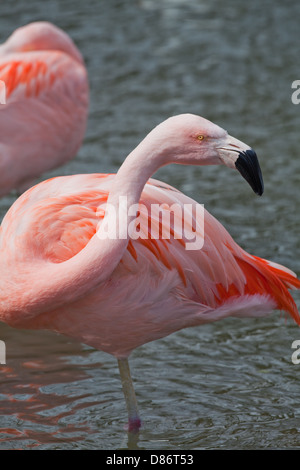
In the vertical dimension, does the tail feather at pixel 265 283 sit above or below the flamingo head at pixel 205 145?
below

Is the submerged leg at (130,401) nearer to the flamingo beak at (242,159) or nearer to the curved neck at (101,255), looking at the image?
the curved neck at (101,255)

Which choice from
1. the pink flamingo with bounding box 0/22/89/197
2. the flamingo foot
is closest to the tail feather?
the flamingo foot

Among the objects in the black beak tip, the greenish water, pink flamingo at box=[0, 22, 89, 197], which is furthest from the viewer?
pink flamingo at box=[0, 22, 89, 197]

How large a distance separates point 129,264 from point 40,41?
3.01 metres

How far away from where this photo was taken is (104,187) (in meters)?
3.64

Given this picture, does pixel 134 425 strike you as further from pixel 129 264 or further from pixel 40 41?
pixel 40 41

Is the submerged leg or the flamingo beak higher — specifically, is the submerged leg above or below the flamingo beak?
below

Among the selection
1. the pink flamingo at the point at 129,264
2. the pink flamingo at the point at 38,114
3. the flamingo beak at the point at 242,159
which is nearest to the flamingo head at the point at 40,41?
the pink flamingo at the point at 38,114

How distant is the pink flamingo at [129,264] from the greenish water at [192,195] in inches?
14.6

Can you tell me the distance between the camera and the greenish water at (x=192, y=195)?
3.95 metres

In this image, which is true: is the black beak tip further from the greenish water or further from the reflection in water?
the reflection in water

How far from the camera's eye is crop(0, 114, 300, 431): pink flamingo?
10.4 ft

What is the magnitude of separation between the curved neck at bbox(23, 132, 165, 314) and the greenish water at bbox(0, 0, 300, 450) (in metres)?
0.84

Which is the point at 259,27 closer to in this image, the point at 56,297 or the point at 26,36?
the point at 26,36
